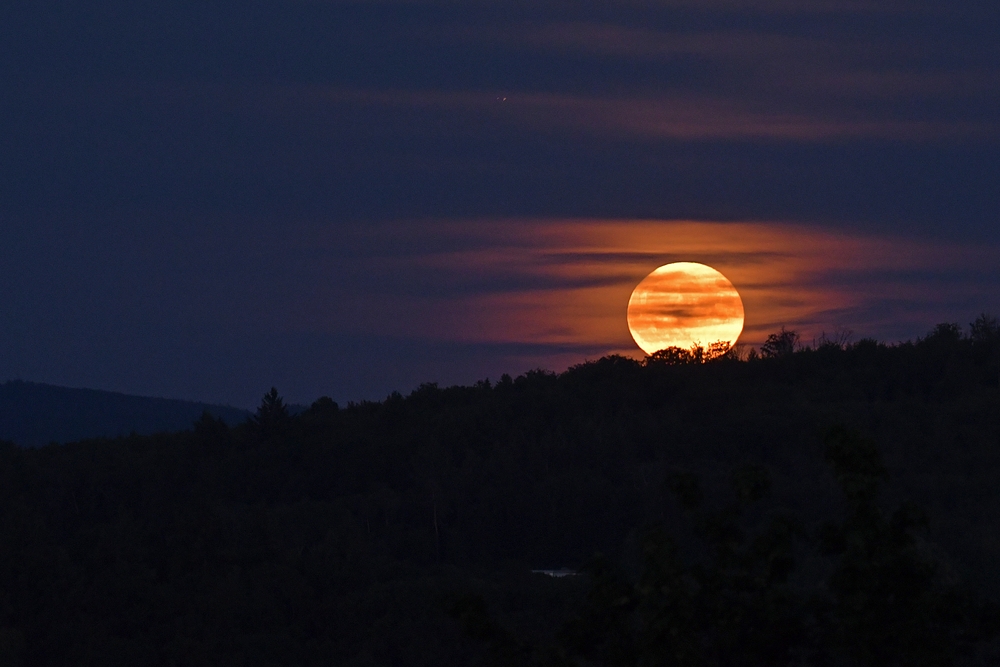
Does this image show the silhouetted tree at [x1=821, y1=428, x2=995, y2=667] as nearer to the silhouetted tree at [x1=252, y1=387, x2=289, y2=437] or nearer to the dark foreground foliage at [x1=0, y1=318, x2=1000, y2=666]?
the dark foreground foliage at [x1=0, y1=318, x2=1000, y2=666]

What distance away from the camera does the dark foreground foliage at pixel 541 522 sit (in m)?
10.2

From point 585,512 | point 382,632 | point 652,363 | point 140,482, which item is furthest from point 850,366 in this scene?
point 382,632

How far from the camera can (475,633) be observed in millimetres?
10977

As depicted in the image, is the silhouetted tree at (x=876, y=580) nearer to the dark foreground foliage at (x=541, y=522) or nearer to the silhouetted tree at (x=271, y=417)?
the dark foreground foliage at (x=541, y=522)

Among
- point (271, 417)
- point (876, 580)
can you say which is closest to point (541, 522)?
point (271, 417)

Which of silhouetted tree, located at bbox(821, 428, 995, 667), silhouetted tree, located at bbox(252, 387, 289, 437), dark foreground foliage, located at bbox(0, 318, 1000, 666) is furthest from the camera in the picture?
silhouetted tree, located at bbox(252, 387, 289, 437)

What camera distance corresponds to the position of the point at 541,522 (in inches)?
2140

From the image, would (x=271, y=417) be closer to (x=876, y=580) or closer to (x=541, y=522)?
(x=541, y=522)

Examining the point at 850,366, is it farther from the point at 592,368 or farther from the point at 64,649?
the point at 64,649

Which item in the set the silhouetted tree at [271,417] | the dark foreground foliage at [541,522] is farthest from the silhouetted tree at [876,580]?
the silhouetted tree at [271,417]

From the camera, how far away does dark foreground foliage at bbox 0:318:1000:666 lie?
10242 millimetres

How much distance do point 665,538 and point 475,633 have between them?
1784mm

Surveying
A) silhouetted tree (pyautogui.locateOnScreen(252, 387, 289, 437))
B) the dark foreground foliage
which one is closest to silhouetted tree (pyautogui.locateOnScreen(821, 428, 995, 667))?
the dark foreground foliage

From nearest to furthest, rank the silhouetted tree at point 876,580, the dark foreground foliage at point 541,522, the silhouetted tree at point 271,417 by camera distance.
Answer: the silhouetted tree at point 876,580 < the dark foreground foliage at point 541,522 < the silhouetted tree at point 271,417
